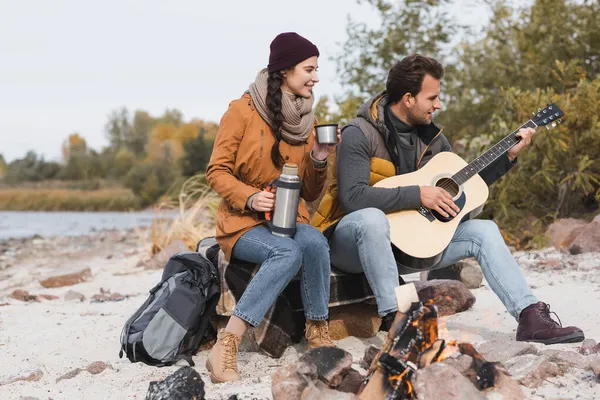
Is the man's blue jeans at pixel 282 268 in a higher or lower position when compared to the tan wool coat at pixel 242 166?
lower

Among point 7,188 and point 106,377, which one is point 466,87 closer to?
point 106,377

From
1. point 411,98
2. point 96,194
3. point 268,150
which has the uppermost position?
point 411,98

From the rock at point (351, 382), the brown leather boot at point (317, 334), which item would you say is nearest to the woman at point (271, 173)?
the brown leather boot at point (317, 334)

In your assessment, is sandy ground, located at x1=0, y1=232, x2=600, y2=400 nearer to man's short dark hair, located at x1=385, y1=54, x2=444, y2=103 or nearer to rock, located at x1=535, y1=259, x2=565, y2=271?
rock, located at x1=535, y1=259, x2=565, y2=271

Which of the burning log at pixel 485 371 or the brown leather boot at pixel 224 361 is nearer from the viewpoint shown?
the burning log at pixel 485 371

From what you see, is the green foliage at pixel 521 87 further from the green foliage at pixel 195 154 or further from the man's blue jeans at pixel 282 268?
the green foliage at pixel 195 154

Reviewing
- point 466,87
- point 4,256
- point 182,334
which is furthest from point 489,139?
point 4,256

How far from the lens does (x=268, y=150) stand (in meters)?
3.67

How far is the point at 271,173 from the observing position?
3707mm

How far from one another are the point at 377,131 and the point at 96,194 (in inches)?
1384

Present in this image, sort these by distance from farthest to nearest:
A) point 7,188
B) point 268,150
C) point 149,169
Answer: point 7,188, point 149,169, point 268,150

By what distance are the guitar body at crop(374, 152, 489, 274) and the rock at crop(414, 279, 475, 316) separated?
565 mm

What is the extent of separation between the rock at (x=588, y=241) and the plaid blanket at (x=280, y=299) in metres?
2.80

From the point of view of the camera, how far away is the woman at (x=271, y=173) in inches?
135
